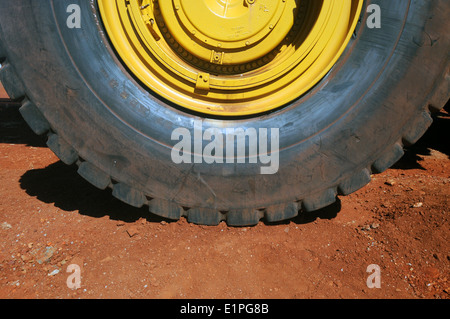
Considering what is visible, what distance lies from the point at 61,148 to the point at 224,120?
809 mm

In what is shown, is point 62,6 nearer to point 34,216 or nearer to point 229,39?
point 229,39

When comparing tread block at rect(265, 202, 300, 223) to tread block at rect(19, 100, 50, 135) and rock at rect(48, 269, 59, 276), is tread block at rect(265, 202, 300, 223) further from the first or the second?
tread block at rect(19, 100, 50, 135)

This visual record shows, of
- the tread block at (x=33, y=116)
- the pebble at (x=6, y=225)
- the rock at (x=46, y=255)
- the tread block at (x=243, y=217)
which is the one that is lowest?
the rock at (x=46, y=255)

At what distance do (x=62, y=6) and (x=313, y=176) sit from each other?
1.41 meters

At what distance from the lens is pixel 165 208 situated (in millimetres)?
1792

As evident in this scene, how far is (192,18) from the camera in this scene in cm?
170

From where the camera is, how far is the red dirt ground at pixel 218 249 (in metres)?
1.56

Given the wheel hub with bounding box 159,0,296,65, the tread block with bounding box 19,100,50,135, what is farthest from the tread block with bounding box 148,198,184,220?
the wheel hub with bounding box 159,0,296,65

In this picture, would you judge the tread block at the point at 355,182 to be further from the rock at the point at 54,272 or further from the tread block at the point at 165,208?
the rock at the point at 54,272

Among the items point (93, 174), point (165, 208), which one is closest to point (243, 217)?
point (165, 208)

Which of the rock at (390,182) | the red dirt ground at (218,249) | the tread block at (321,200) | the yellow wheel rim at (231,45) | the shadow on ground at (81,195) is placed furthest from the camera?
the rock at (390,182)

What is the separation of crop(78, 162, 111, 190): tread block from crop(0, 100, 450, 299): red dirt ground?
297 mm

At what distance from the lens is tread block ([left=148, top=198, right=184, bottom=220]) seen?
179 centimetres

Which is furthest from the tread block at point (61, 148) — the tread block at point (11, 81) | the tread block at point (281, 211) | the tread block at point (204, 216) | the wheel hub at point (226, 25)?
the tread block at point (281, 211)
